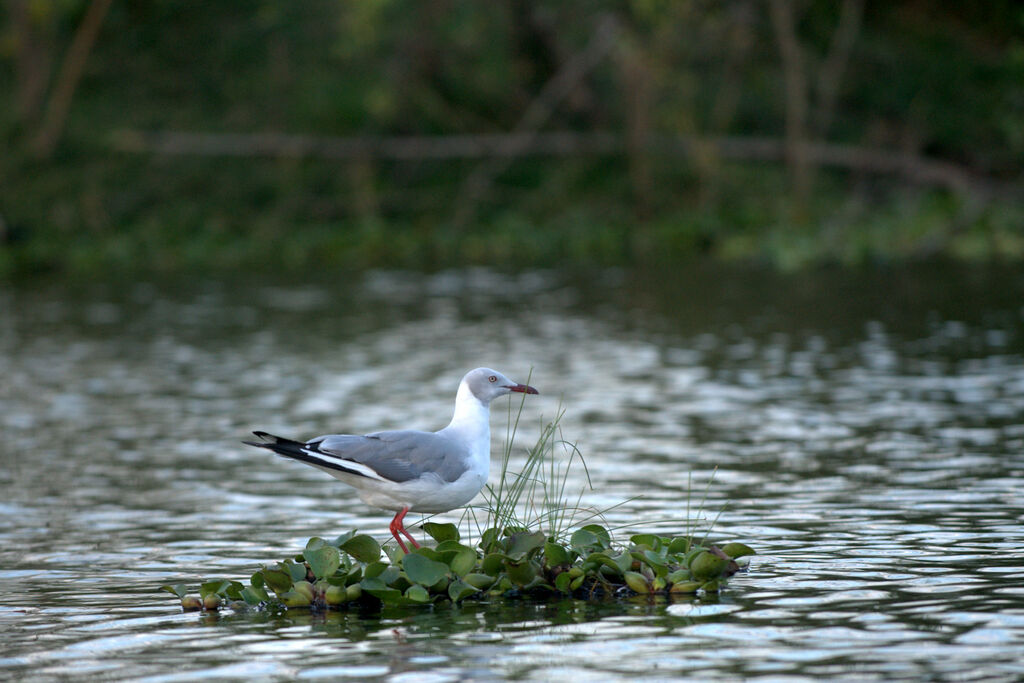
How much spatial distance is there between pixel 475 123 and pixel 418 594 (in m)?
25.3

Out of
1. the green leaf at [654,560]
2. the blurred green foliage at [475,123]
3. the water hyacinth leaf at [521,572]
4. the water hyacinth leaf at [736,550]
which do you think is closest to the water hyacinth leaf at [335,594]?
the water hyacinth leaf at [521,572]

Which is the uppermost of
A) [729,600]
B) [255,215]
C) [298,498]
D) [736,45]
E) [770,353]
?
[736,45]

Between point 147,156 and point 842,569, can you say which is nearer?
point 842,569

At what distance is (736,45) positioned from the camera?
97.2 ft

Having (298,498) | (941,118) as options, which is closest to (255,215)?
(941,118)

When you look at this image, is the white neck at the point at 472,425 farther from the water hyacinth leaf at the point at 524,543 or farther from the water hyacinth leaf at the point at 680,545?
the water hyacinth leaf at the point at 680,545

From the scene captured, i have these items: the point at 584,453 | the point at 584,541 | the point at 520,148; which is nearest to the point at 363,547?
the point at 584,541

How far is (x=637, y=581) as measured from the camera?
7.81 meters

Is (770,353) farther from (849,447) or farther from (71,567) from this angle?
(71,567)

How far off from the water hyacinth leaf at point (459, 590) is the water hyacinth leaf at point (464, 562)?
0.06 metres

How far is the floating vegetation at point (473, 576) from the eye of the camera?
7828 mm

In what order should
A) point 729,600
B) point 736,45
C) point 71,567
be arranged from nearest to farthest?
point 729,600 → point 71,567 → point 736,45

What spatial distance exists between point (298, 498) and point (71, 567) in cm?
235

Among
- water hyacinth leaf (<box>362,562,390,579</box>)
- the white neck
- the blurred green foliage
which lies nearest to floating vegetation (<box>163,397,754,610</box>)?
water hyacinth leaf (<box>362,562,390,579</box>)
